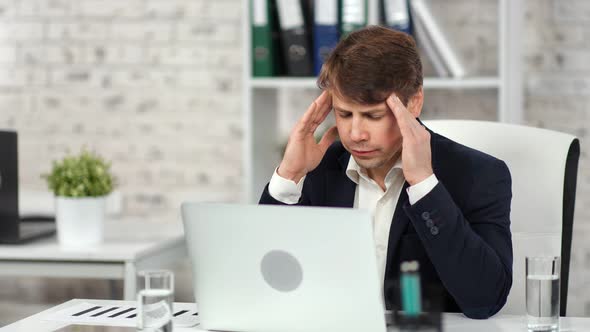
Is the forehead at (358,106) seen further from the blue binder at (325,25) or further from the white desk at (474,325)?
the blue binder at (325,25)

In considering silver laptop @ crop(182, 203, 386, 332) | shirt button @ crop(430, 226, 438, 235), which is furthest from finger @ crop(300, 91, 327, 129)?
silver laptop @ crop(182, 203, 386, 332)

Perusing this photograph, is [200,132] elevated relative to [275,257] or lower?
elevated

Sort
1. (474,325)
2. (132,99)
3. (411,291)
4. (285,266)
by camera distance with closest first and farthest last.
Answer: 1. (411,291)
2. (285,266)
3. (474,325)
4. (132,99)

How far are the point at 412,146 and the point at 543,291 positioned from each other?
0.37 meters

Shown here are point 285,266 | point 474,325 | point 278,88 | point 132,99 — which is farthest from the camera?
point 132,99

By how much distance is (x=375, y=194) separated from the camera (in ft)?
6.05

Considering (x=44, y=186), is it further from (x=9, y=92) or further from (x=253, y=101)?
(x=253, y=101)

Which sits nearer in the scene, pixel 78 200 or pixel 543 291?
pixel 543 291

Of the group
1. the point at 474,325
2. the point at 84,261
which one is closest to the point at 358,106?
the point at 474,325

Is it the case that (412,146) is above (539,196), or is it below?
above

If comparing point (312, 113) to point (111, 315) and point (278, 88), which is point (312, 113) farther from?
point (278, 88)

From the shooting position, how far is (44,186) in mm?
3385

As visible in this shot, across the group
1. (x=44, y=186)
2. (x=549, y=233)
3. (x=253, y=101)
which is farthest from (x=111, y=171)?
(x=549, y=233)

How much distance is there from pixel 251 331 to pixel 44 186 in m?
2.16
